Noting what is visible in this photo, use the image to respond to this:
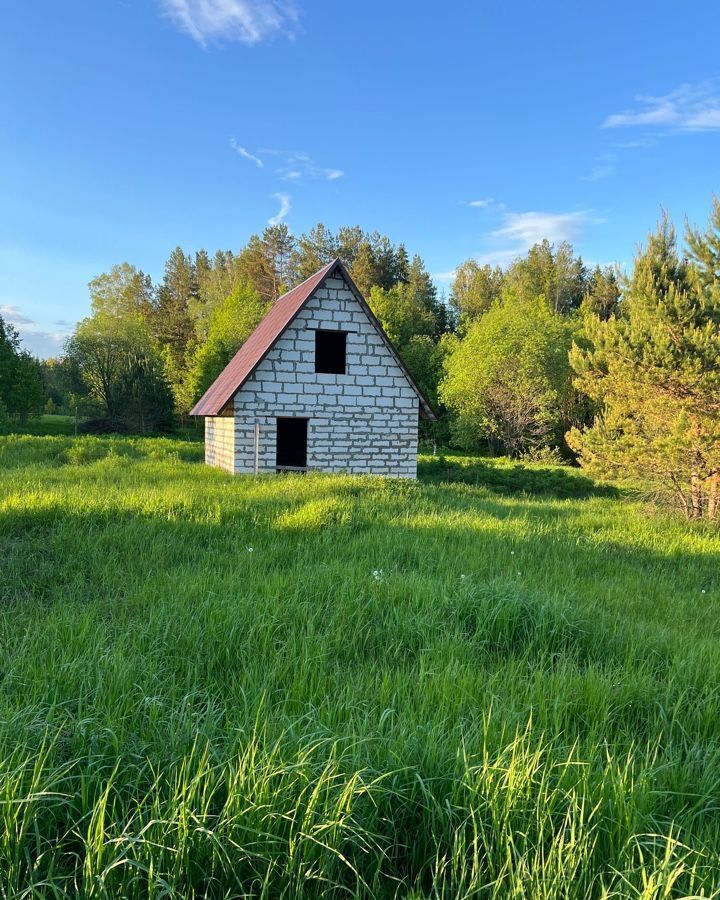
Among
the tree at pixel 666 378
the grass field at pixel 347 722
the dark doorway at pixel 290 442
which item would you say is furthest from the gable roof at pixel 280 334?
the grass field at pixel 347 722

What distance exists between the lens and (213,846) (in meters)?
1.70

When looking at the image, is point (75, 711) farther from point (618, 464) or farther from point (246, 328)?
point (246, 328)

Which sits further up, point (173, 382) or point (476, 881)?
point (173, 382)

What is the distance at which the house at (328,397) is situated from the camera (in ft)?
47.3

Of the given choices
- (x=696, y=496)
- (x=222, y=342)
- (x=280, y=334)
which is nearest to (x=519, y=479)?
(x=696, y=496)

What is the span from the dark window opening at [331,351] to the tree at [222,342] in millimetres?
23324

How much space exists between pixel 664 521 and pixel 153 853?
38.6ft

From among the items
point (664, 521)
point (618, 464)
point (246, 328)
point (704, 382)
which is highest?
point (246, 328)

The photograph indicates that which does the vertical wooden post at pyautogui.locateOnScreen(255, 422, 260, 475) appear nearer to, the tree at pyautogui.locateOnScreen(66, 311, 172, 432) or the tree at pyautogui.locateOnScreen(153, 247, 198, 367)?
the tree at pyautogui.locateOnScreen(66, 311, 172, 432)

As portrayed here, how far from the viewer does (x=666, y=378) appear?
39.9ft

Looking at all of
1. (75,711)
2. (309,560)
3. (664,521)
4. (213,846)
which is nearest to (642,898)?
(213,846)

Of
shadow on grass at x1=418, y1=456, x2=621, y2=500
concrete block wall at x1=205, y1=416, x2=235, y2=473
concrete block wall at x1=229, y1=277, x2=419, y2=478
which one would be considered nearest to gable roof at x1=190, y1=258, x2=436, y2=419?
concrete block wall at x1=229, y1=277, x2=419, y2=478

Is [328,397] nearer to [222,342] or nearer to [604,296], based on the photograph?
[222,342]

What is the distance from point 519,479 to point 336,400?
28.4 feet
